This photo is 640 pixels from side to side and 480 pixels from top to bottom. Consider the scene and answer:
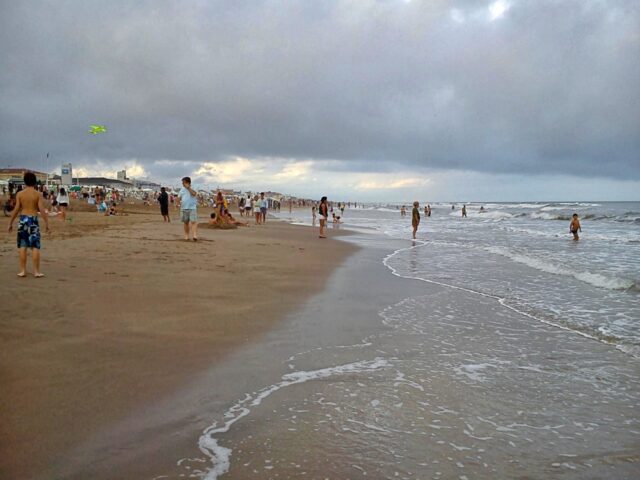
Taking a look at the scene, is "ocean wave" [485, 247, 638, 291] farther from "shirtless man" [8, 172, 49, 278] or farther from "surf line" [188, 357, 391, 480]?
"shirtless man" [8, 172, 49, 278]

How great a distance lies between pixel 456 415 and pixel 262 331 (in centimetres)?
268

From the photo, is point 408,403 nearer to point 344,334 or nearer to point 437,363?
point 437,363

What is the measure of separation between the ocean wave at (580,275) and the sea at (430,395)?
2109 millimetres

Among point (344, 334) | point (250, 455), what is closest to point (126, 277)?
point (344, 334)

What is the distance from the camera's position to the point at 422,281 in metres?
9.70

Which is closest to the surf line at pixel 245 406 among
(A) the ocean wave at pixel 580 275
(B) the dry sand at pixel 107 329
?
(B) the dry sand at pixel 107 329

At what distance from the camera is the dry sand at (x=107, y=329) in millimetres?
2979

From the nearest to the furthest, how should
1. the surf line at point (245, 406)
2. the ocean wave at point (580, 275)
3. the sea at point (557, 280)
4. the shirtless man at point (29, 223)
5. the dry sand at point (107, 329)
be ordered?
the surf line at point (245, 406) < the dry sand at point (107, 329) < the sea at point (557, 280) < the shirtless man at point (29, 223) < the ocean wave at point (580, 275)

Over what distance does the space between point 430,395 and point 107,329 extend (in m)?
3.50

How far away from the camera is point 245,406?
3359 mm

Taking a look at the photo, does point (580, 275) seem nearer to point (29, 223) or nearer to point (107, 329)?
point (107, 329)

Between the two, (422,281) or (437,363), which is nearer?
(437,363)

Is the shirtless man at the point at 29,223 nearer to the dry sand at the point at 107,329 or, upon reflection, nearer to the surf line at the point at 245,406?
the dry sand at the point at 107,329

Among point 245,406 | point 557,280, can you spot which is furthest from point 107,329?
point 557,280
